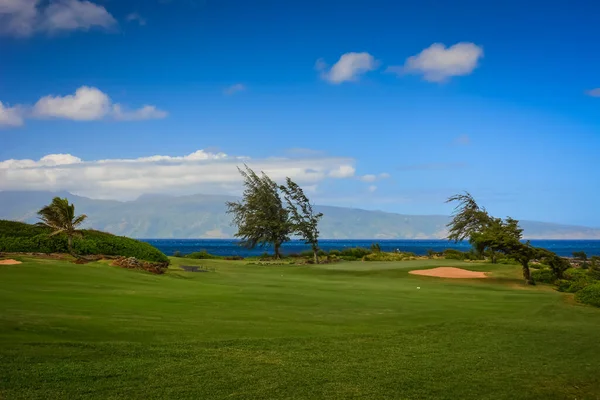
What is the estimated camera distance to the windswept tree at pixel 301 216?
62938 mm

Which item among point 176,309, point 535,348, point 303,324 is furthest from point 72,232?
point 535,348

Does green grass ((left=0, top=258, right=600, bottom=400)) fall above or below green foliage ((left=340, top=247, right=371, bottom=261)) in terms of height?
below

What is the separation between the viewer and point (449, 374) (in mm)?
11500

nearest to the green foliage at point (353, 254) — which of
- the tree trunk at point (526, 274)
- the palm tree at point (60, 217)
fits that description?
the tree trunk at point (526, 274)

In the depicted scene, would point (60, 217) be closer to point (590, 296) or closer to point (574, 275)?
point (590, 296)

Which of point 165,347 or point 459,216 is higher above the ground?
point 459,216

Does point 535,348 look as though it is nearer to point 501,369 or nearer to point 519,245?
point 501,369

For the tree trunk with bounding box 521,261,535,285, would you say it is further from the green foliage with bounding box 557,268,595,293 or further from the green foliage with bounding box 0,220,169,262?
the green foliage with bounding box 0,220,169,262

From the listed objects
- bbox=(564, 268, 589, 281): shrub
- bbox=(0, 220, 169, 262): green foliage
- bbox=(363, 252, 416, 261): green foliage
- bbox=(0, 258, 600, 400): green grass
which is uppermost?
bbox=(0, 220, 169, 262): green foliage

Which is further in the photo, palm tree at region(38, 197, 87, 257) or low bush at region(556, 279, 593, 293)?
palm tree at region(38, 197, 87, 257)

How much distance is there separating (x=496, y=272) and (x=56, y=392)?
119 feet

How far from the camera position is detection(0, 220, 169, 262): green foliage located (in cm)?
3725

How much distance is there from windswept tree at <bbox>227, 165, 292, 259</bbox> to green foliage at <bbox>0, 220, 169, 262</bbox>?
1075 inches

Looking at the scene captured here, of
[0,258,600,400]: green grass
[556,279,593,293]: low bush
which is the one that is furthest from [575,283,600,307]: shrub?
[556,279,593,293]: low bush
